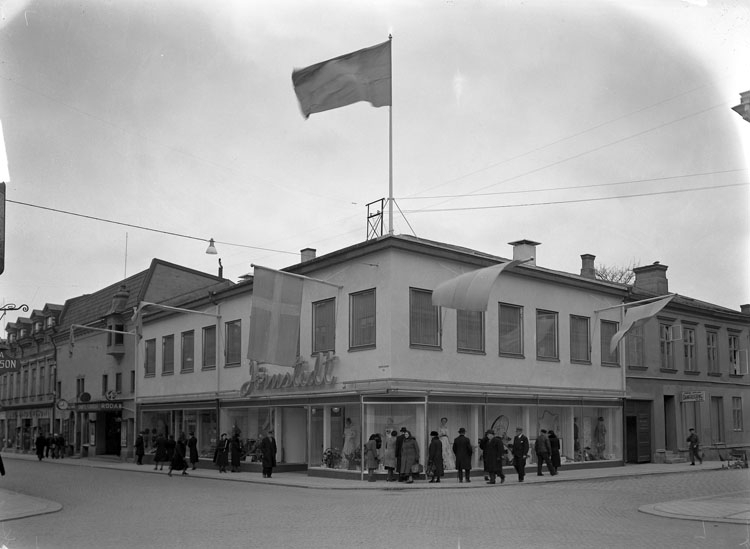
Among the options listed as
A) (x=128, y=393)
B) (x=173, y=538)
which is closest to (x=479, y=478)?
(x=173, y=538)

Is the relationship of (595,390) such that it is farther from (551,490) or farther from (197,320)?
(197,320)

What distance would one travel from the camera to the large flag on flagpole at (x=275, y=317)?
→ 26578 mm

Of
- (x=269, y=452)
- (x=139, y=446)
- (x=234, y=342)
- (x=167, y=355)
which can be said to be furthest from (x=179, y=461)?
(x=167, y=355)

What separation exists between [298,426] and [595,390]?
11481 mm

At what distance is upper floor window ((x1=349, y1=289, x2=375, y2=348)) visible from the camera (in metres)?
26.2

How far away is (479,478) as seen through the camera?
26.4 metres

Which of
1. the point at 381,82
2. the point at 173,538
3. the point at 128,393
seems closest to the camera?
the point at 173,538

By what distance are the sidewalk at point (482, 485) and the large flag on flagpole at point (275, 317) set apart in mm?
3938

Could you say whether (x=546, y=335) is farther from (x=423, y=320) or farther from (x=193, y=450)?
(x=193, y=450)

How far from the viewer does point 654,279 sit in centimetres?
3906

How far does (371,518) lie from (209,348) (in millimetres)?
21712

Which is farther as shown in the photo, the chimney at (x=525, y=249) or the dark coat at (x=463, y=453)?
the chimney at (x=525, y=249)

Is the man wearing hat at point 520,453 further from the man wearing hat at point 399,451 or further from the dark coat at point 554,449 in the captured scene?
the man wearing hat at point 399,451

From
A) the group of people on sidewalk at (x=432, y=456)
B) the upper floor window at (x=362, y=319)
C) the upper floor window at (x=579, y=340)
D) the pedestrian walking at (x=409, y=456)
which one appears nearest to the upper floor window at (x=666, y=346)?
the upper floor window at (x=579, y=340)
